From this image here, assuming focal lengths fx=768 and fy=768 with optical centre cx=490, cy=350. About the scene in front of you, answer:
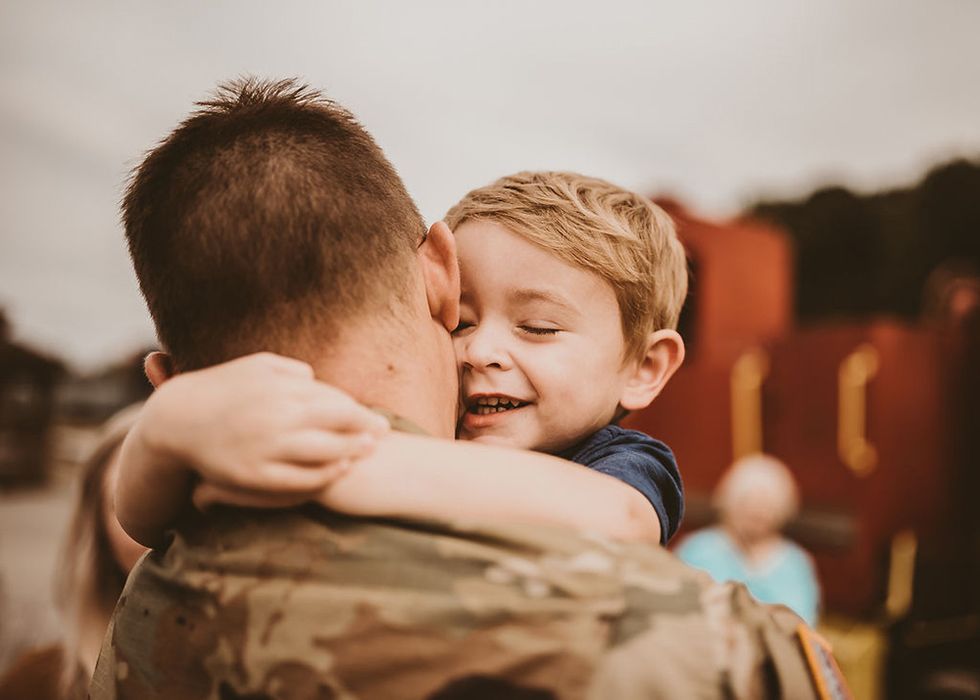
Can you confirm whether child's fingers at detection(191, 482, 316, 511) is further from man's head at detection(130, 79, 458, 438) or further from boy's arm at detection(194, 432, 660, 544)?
man's head at detection(130, 79, 458, 438)

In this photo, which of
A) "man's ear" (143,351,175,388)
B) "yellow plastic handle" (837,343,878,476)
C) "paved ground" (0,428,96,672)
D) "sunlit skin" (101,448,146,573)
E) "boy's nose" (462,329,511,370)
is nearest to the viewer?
"man's ear" (143,351,175,388)

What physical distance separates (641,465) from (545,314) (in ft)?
1.05

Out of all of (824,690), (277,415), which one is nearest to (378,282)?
(277,415)

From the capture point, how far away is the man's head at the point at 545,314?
1382 millimetres

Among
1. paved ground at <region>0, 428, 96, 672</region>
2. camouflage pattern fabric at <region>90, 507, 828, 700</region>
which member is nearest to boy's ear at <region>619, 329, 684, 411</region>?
camouflage pattern fabric at <region>90, 507, 828, 700</region>

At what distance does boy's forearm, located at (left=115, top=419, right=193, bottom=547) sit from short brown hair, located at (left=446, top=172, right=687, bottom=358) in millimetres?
722

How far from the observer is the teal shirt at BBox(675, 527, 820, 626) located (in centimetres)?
495

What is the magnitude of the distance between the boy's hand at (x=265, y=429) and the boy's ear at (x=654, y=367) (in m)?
0.72

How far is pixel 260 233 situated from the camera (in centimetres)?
94

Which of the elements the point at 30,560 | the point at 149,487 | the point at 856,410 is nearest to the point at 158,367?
the point at 149,487

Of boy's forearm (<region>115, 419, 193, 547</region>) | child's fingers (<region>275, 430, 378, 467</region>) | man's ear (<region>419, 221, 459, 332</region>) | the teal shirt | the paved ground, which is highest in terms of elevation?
man's ear (<region>419, 221, 459, 332</region>)

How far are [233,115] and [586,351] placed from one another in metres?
0.71

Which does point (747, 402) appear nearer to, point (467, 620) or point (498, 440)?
point (498, 440)

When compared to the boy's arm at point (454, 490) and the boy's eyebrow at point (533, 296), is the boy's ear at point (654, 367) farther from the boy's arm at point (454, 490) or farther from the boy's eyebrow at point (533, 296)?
the boy's arm at point (454, 490)
